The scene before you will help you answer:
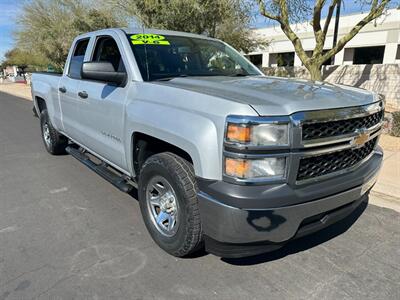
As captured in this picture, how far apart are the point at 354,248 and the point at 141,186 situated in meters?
2.01

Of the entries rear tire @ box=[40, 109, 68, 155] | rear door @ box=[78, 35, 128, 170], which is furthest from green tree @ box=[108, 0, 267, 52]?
rear door @ box=[78, 35, 128, 170]

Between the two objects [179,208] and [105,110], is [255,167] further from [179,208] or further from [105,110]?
[105,110]

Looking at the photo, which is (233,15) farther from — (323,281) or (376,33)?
(376,33)

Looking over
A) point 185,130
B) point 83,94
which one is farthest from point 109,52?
point 185,130

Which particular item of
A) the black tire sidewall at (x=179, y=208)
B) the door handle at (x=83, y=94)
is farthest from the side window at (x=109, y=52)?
the black tire sidewall at (x=179, y=208)

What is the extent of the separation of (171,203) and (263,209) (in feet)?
3.15

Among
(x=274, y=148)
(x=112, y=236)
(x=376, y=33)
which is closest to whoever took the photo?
(x=274, y=148)

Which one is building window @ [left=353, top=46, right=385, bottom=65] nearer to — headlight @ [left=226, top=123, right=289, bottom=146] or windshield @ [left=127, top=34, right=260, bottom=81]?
windshield @ [left=127, top=34, right=260, bottom=81]

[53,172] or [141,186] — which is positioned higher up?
[141,186]

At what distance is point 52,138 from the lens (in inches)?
233

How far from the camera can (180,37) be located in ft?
12.9

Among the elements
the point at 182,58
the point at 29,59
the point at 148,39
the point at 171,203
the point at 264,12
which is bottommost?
the point at 29,59

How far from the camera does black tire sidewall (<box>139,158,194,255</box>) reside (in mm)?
2520

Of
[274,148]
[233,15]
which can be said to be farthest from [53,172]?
[233,15]
